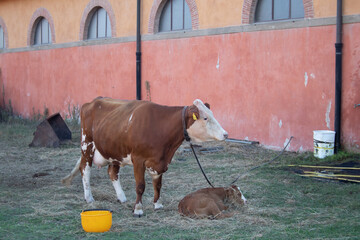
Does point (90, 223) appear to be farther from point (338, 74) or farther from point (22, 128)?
point (22, 128)

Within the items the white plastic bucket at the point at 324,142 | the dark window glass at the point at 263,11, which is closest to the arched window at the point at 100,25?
the dark window glass at the point at 263,11

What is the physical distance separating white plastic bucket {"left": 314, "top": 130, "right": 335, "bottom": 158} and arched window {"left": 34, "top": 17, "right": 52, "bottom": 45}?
45.4 ft

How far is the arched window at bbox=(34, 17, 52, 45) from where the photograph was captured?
69.2ft

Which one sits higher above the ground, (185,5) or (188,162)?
(185,5)

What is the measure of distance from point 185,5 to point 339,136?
639cm

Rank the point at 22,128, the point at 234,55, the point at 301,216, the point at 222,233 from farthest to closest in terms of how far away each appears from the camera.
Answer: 1. the point at 22,128
2. the point at 234,55
3. the point at 301,216
4. the point at 222,233

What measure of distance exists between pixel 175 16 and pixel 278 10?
12.5 ft

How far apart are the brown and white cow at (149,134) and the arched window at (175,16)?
8.11 m

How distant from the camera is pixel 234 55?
43.4 ft

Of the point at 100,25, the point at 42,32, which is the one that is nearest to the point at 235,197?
the point at 100,25

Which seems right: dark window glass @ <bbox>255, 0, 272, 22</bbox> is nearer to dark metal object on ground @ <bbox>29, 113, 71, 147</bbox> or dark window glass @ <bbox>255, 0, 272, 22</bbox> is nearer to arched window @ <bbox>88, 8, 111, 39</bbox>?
dark metal object on ground @ <bbox>29, 113, 71, 147</bbox>

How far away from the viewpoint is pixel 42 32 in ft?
70.3

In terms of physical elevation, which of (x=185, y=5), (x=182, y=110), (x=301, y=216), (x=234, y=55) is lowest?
(x=301, y=216)

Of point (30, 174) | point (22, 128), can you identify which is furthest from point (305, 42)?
point (22, 128)
